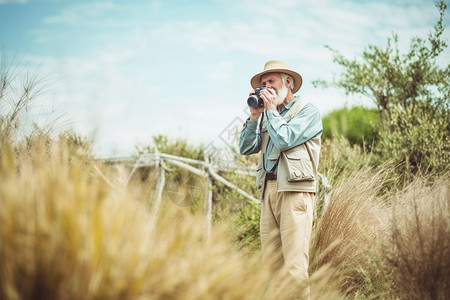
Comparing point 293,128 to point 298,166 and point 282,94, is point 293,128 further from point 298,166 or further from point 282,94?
point 282,94

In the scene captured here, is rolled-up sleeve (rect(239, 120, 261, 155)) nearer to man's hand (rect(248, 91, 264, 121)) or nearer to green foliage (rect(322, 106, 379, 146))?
man's hand (rect(248, 91, 264, 121))

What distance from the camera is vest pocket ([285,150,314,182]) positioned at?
10.0 ft

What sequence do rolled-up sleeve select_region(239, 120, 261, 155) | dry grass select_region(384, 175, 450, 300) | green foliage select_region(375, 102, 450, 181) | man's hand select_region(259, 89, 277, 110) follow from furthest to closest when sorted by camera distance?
green foliage select_region(375, 102, 450, 181), rolled-up sleeve select_region(239, 120, 261, 155), man's hand select_region(259, 89, 277, 110), dry grass select_region(384, 175, 450, 300)

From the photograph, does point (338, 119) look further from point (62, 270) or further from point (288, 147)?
point (62, 270)

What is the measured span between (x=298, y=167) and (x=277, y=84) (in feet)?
2.94

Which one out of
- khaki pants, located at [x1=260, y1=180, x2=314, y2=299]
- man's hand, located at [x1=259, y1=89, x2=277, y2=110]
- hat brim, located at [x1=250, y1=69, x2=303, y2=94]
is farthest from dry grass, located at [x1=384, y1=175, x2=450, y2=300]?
hat brim, located at [x1=250, y1=69, x2=303, y2=94]

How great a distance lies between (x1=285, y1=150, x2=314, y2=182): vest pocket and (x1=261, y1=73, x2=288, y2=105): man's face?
1.98 ft

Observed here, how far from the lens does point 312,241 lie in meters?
3.79

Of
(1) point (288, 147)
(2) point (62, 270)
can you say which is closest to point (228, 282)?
(2) point (62, 270)

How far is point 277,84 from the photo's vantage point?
3.55 meters

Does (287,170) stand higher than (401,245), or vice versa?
(287,170)

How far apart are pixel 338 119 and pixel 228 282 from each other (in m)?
13.2

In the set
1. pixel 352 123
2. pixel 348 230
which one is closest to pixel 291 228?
pixel 348 230

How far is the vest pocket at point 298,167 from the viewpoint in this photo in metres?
3.06
